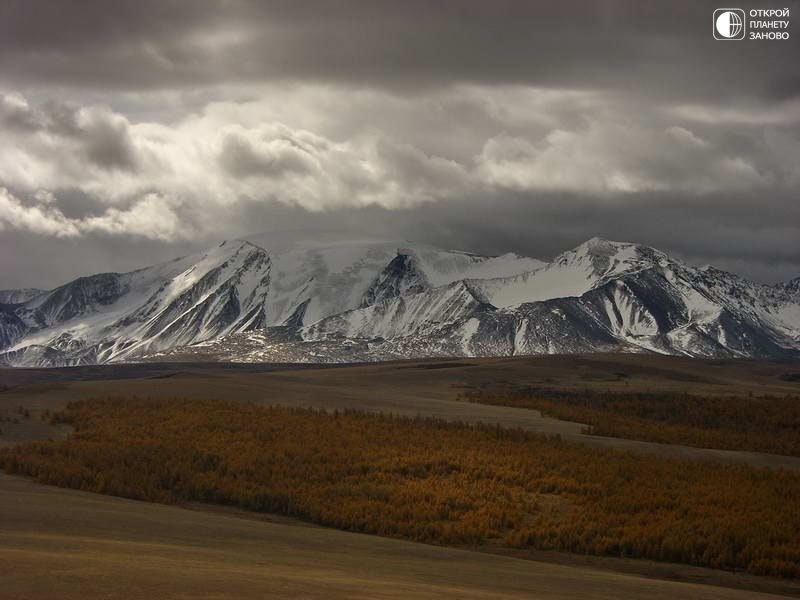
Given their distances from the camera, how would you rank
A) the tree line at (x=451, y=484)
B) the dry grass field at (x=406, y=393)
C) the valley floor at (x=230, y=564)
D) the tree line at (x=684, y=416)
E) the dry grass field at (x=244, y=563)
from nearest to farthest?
the valley floor at (x=230, y=564) < the dry grass field at (x=244, y=563) < the tree line at (x=451, y=484) < the dry grass field at (x=406, y=393) < the tree line at (x=684, y=416)

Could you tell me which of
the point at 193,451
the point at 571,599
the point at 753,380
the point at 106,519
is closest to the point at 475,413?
the point at 193,451

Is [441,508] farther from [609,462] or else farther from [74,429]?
[74,429]

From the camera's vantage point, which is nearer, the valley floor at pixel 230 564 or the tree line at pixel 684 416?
the valley floor at pixel 230 564

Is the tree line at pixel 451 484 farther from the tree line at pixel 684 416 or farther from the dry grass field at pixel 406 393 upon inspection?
the tree line at pixel 684 416

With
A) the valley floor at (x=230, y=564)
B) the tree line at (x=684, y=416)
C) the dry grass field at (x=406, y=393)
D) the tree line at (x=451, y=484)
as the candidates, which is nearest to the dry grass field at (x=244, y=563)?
the valley floor at (x=230, y=564)

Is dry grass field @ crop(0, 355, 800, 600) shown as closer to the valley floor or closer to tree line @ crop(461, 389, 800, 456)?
the valley floor

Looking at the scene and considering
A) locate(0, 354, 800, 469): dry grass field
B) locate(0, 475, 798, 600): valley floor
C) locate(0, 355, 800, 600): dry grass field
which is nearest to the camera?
locate(0, 475, 798, 600): valley floor

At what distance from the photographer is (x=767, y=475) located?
40531mm

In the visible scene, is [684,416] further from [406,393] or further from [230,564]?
[230,564]

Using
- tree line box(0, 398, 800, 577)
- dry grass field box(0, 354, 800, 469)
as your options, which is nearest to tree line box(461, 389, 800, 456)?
dry grass field box(0, 354, 800, 469)

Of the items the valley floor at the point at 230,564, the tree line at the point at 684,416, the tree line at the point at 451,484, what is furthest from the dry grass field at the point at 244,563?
the tree line at the point at 684,416

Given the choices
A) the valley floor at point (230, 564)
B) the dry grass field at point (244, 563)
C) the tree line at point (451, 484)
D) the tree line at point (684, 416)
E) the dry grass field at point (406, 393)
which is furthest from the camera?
the tree line at point (684, 416)

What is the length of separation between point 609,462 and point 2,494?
23882 mm

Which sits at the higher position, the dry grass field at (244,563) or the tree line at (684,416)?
the dry grass field at (244,563)
